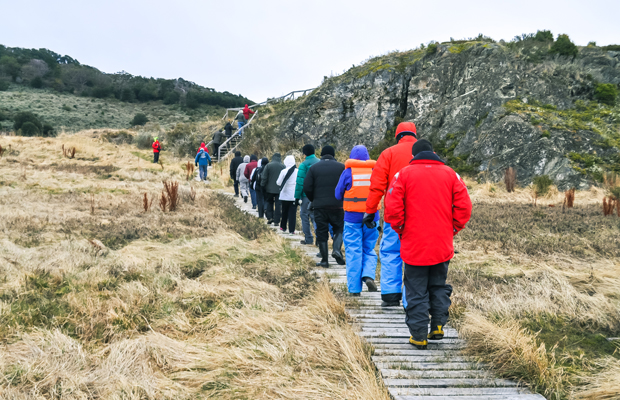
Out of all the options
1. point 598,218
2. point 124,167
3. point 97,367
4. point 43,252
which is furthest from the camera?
point 124,167

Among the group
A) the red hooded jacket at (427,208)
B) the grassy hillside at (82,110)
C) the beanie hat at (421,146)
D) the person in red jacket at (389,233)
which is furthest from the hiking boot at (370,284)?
the grassy hillside at (82,110)

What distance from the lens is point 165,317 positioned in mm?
4312

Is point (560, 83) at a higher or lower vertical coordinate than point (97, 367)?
higher

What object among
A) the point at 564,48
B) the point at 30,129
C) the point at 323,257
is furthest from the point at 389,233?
the point at 30,129

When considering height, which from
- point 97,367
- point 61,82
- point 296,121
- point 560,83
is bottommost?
point 97,367

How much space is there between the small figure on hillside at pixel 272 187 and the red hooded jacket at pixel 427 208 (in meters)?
6.31

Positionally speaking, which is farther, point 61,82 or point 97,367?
point 61,82

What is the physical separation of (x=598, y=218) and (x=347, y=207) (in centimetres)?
756

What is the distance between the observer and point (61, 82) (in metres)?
57.7

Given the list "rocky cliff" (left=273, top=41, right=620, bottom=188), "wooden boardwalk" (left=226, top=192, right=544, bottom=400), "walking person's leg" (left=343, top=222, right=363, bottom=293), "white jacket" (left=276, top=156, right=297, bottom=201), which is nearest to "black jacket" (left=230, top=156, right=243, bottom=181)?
"white jacket" (left=276, top=156, right=297, bottom=201)

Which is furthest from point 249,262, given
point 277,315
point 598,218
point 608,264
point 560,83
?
point 560,83

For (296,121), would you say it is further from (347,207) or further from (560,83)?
(347,207)

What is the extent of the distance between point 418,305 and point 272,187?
22.0 feet

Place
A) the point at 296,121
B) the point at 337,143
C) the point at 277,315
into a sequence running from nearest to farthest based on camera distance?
the point at 277,315 → the point at 337,143 → the point at 296,121
